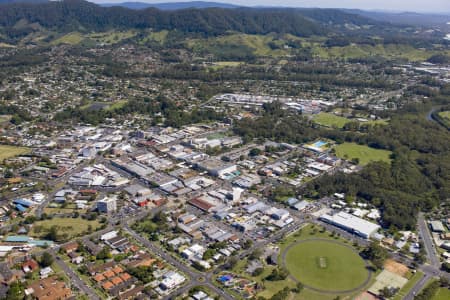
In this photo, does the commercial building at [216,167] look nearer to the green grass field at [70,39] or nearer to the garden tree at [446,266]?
the garden tree at [446,266]

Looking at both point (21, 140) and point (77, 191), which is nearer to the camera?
point (77, 191)

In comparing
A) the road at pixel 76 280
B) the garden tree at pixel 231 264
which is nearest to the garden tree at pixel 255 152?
the garden tree at pixel 231 264

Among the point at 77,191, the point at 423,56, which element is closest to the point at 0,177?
the point at 77,191

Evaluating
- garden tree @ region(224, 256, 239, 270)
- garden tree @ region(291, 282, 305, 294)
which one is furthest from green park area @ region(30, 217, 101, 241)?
garden tree @ region(291, 282, 305, 294)

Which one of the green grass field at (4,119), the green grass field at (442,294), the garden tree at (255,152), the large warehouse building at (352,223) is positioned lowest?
the green grass field at (4,119)

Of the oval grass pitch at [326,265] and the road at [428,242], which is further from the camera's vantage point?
the road at [428,242]

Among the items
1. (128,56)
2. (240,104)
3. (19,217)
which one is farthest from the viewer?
(128,56)

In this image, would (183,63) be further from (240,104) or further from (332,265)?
(332,265)

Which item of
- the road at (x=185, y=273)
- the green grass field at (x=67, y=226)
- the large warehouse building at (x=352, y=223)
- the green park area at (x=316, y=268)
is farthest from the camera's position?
the large warehouse building at (x=352, y=223)
